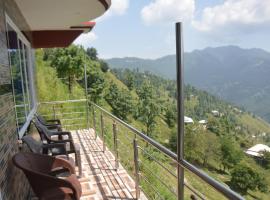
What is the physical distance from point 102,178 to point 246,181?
3529 centimetres

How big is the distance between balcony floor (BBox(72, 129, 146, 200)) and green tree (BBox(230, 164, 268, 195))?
34456 millimetres

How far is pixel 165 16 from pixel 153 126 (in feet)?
113

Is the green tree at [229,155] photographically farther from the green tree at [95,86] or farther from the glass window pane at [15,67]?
the glass window pane at [15,67]

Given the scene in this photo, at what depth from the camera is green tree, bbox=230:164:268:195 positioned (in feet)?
111

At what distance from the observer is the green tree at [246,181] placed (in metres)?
33.9

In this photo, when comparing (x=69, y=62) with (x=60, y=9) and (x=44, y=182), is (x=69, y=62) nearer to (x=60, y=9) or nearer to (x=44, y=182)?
(x=60, y=9)

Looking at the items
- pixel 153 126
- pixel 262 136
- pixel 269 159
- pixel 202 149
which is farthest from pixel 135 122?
pixel 262 136

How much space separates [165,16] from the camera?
1.67 m

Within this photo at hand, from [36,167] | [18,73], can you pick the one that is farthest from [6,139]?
[18,73]

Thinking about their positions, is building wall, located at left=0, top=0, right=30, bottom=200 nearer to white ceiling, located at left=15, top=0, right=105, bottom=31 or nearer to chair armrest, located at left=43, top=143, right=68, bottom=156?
white ceiling, located at left=15, top=0, right=105, bottom=31

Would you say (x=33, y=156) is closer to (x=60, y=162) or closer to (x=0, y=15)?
(x=60, y=162)

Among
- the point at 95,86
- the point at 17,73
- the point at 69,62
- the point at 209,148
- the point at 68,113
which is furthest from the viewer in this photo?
the point at 209,148

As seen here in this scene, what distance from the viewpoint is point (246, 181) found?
110 feet

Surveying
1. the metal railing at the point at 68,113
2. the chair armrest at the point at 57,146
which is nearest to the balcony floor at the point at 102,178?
the chair armrest at the point at 57,146
